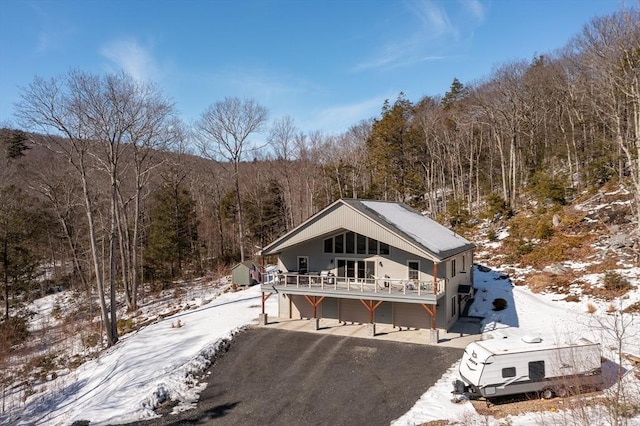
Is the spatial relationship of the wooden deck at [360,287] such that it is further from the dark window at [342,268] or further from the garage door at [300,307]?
the garage door at [300,307]

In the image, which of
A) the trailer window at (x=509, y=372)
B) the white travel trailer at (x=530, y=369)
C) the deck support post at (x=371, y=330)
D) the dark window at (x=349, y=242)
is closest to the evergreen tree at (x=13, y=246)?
the dark window at (x=349, y=242)

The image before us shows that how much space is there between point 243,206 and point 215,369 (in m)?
32.2

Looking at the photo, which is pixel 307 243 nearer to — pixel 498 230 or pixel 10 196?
pixel 498 230

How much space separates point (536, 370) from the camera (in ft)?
42.2

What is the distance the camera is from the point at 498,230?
34938 mm

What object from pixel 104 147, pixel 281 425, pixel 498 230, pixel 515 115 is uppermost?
pixel 515 115

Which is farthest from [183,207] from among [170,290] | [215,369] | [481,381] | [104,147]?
[481,381]

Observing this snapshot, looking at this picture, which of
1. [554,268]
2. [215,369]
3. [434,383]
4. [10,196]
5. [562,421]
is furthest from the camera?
[10,196]

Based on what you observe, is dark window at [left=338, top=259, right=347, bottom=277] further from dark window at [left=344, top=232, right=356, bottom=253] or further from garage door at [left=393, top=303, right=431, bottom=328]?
garage door at [left=393, top=303, right=431, bottom=328]

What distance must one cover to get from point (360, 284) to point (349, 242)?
257 centimetres

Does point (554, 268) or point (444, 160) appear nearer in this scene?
point (554, 268)

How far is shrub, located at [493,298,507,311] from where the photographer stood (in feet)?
72.4

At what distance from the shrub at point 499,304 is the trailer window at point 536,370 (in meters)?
9.55

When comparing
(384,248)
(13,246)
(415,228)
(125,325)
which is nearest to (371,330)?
(384,248)
